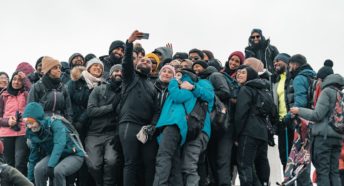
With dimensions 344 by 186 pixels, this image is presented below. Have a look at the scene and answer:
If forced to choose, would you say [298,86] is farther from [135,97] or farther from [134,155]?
[134,155]

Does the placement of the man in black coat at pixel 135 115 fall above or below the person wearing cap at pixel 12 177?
above

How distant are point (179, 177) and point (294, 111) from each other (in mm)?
2720

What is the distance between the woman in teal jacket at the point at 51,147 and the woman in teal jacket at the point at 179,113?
1.78 m

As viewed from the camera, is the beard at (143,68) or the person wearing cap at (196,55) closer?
the beard at (143,68)

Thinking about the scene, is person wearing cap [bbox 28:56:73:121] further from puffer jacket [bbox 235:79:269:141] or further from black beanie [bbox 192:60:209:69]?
puffer jacket [bbox 235:79:269:141]

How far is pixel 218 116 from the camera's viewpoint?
1324 centimetres

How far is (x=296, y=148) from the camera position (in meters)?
13.9

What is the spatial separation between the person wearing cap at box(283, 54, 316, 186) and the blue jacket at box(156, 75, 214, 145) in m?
2.10

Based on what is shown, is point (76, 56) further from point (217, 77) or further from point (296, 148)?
point (296, 148)

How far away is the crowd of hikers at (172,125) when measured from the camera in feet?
41.5

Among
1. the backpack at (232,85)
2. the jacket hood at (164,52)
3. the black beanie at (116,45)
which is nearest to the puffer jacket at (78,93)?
the black beanie at (116,45)

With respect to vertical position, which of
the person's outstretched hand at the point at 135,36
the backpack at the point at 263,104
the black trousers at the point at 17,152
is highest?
the person's outstretched hand at the point at 135,36

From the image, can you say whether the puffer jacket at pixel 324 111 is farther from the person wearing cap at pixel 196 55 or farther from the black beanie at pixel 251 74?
the person wearing cap at pixel 196 55

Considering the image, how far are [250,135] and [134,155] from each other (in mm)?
2271
